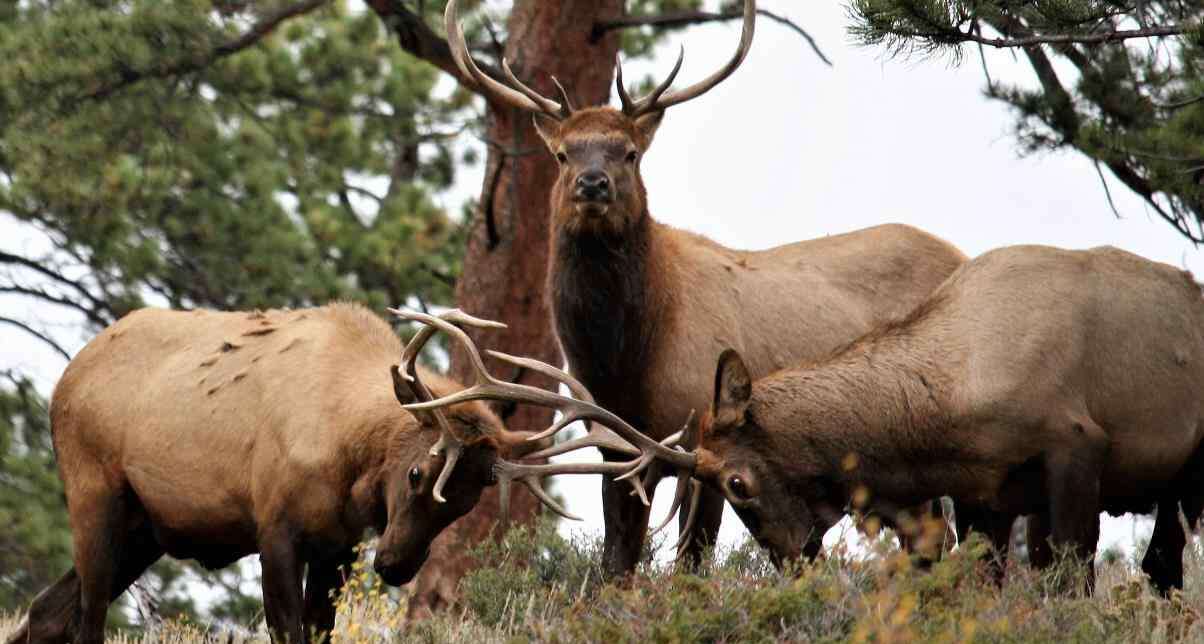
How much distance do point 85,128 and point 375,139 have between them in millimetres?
3931

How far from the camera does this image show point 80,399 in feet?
31.4

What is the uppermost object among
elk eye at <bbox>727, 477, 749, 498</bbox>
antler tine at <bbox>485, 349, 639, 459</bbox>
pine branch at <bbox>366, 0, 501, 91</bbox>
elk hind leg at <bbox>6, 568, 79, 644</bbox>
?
pine branch at <bbox>366, 0, 501, 91</bbox>

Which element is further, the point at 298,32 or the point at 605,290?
the point at 298,32

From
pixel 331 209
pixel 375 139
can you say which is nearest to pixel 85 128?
pixel 331 209

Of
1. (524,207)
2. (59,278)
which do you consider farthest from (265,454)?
(59,278)

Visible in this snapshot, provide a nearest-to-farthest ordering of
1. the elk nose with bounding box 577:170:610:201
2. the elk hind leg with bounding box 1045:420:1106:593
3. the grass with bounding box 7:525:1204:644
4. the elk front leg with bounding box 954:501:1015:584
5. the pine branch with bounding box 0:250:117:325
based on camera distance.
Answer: the grass with bounding box 7:525:1204:644 < the elk hind leg with bounding box 1045:420:1106:593 < the elk front leg with bounding box 954:501:1015:584 < the elk nose with bounding box 577:170:610:201 < the pine branch with bounding box 0:250:117:325

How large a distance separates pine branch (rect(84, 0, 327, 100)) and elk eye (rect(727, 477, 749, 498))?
24.5ft

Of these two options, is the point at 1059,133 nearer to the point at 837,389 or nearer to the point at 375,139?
the point at 837,389

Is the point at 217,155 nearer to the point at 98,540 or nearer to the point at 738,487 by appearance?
the point at 98,540

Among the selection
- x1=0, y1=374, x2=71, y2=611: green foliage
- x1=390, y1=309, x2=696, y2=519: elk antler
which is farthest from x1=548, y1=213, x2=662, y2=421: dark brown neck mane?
x1=0, y1=374, x2=71, y2=611: green foliage

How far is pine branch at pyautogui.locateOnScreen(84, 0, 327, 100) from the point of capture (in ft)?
46.8

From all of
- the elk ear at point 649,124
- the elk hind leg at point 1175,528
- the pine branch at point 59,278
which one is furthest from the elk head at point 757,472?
the pine branch at point 59,278

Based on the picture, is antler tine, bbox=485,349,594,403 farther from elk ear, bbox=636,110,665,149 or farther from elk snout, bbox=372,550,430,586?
elk ear, bbox=636,110,665,149

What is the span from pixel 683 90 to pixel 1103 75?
3480 mm
